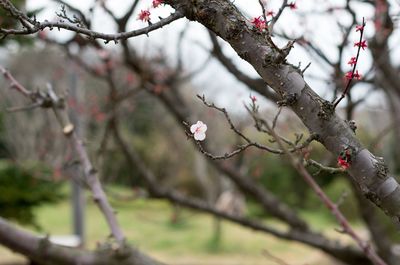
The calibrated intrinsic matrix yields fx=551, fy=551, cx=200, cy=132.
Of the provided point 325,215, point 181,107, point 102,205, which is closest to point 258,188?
point 181,107

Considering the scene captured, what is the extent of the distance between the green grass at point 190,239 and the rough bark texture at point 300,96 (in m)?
7.92

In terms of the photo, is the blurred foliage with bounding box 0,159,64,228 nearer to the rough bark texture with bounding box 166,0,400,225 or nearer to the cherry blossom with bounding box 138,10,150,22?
the cherry blossom with bounding box 138,10,150,22

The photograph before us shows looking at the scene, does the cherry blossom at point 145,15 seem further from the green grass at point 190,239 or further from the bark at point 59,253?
the green grass at point 190,239

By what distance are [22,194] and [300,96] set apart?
253 inches

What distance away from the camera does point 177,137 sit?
15945 mm

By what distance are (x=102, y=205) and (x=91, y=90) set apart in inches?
472

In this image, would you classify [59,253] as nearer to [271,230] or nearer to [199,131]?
[199,131]

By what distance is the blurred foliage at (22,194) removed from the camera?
6.92 meters

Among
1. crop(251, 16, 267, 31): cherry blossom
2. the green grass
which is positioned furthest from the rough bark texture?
the green grass

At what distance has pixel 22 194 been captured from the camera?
710cm

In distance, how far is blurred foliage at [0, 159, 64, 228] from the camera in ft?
22.7

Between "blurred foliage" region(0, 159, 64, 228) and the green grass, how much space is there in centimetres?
191

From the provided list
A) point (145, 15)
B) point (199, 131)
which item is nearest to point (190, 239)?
point (199, 131)

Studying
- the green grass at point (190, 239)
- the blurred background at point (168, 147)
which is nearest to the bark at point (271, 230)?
the blurred background at point (168, 147)
